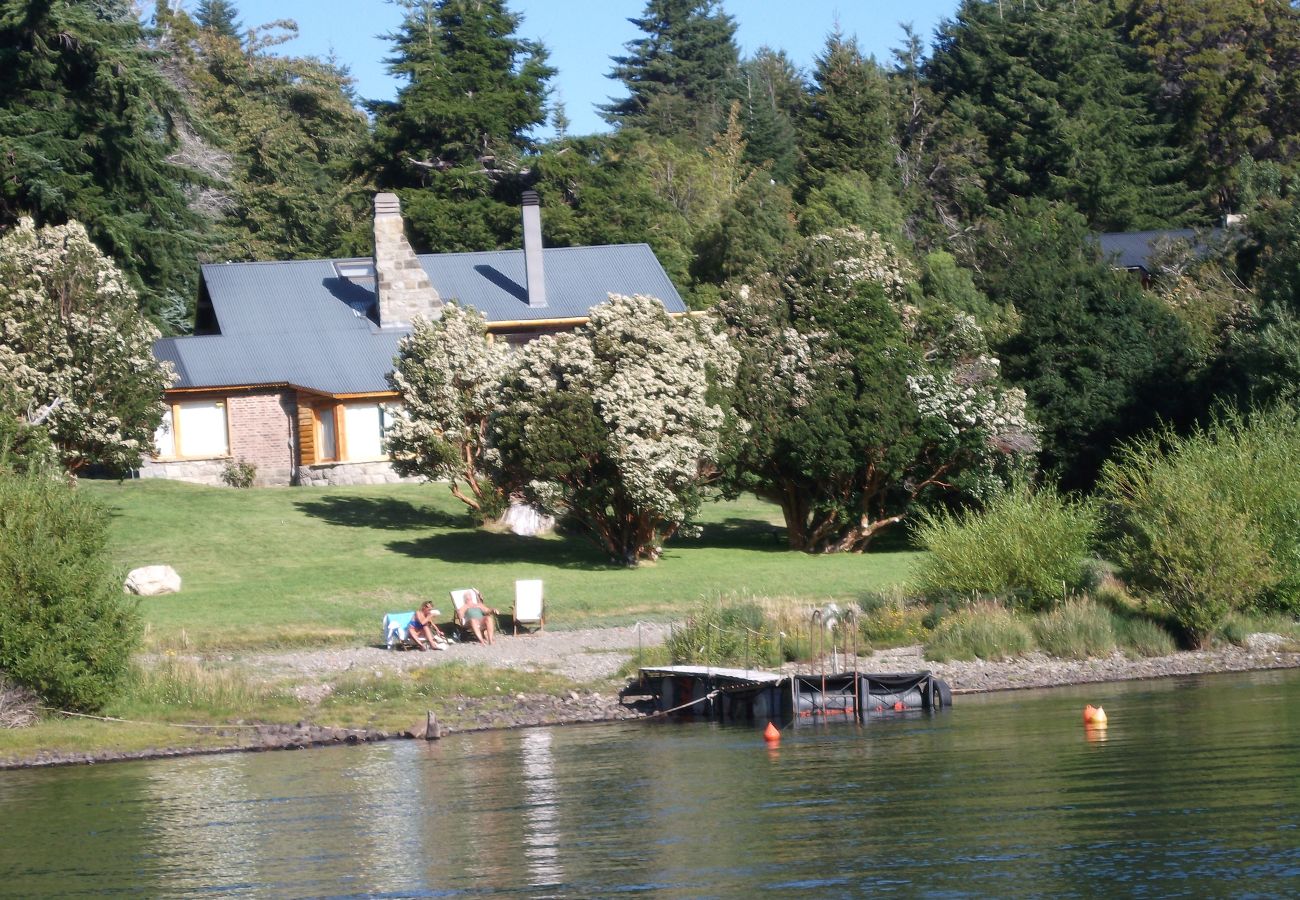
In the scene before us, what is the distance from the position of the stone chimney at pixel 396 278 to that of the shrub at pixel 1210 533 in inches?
1094

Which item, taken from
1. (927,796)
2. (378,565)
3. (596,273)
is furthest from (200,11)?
(927,796)

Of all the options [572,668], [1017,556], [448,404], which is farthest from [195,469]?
[1017,556]

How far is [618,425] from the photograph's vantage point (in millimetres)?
38719

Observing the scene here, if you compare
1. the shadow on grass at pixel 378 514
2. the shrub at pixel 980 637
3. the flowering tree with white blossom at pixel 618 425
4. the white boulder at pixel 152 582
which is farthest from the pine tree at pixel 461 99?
the shrub at pixel 980 637

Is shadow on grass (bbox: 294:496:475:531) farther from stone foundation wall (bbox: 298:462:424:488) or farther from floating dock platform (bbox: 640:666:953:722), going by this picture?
floating dock platform (bbox: 640:666:953:722)

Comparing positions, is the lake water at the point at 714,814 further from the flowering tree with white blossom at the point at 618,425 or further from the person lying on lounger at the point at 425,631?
the flowering tree with white blossom at the point at 618,425

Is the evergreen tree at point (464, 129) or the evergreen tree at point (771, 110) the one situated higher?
the evergreen tree at point (771, 110)

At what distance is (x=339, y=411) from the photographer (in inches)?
2031

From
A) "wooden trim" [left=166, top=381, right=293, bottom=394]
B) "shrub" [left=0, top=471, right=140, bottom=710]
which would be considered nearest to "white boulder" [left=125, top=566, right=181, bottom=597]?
"shrub" [left=0, top=471, right=140, bottom=710]

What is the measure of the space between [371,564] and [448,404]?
5.34 metres

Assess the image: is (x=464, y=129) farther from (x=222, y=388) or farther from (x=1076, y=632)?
(x=1076, y=632)

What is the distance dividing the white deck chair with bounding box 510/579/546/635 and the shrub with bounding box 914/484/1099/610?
7924 millimetres

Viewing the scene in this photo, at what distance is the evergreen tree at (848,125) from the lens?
74.2 m

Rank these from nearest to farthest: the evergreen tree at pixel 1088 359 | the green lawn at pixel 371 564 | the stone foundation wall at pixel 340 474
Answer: the green lawn at pixel 371 564, the evergreen tree at pixel 1088 359, the stone foundation wall at pixel 340 474
